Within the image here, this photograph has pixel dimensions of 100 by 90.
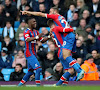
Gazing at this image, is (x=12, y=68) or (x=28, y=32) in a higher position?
Answer: (x=28, y=32)

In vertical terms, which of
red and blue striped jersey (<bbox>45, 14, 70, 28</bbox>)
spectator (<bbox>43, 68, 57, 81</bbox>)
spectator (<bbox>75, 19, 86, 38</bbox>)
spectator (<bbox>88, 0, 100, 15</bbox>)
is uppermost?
spectator (<bbox>88, 0, 100, 15</bbox>)

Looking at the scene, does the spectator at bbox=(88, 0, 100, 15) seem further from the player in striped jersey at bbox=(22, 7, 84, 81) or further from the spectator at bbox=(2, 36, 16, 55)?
the player in striped jersey at bbox=(22, 7, 84, 81)

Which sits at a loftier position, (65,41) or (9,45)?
(65,41)

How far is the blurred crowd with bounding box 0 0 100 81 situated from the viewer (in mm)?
12188

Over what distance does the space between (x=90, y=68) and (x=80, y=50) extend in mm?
1184

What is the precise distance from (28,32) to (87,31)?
4001 millimetres

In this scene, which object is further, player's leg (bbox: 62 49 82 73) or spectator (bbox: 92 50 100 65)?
spectator (bbox: 92 50 100 65)

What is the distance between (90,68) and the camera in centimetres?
1195

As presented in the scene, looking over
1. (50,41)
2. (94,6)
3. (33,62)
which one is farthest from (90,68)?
(94,6)

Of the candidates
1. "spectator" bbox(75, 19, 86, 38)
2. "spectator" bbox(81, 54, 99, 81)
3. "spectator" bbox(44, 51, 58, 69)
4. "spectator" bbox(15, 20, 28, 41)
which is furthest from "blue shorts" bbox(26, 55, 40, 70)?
"spectator" bbox(15, 20, 28, 41)

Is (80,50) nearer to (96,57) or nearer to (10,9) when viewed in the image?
(96,57)

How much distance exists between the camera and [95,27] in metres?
13.5

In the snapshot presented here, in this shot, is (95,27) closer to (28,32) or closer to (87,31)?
(87,31)

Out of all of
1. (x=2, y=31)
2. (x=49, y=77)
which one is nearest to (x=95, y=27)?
(x=49, y=77)
